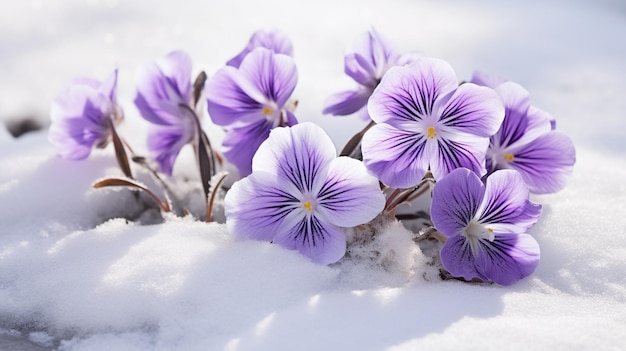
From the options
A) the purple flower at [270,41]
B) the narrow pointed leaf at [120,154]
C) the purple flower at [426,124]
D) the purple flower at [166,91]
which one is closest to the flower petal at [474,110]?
the purple flower at [426,124]

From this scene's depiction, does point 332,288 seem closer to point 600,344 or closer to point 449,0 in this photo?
point 600,344

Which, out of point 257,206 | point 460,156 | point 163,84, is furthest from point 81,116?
point 460,156

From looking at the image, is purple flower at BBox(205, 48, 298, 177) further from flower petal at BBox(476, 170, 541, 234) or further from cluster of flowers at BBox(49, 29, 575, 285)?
flower petal at BBox(476, 170, 541, 234)

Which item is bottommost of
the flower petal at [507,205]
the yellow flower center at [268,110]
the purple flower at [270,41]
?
the flower petal at [507,205]

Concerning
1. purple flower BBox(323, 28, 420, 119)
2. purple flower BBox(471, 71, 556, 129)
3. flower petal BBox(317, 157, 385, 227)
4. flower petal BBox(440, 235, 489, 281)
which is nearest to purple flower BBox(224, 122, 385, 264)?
flower petal BBox(317, 157, 385, 227)

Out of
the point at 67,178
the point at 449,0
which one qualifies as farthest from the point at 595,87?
the point at 67,178

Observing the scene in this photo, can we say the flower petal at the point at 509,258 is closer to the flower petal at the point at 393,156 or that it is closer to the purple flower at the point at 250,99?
the flower petal at the point at 393,156
